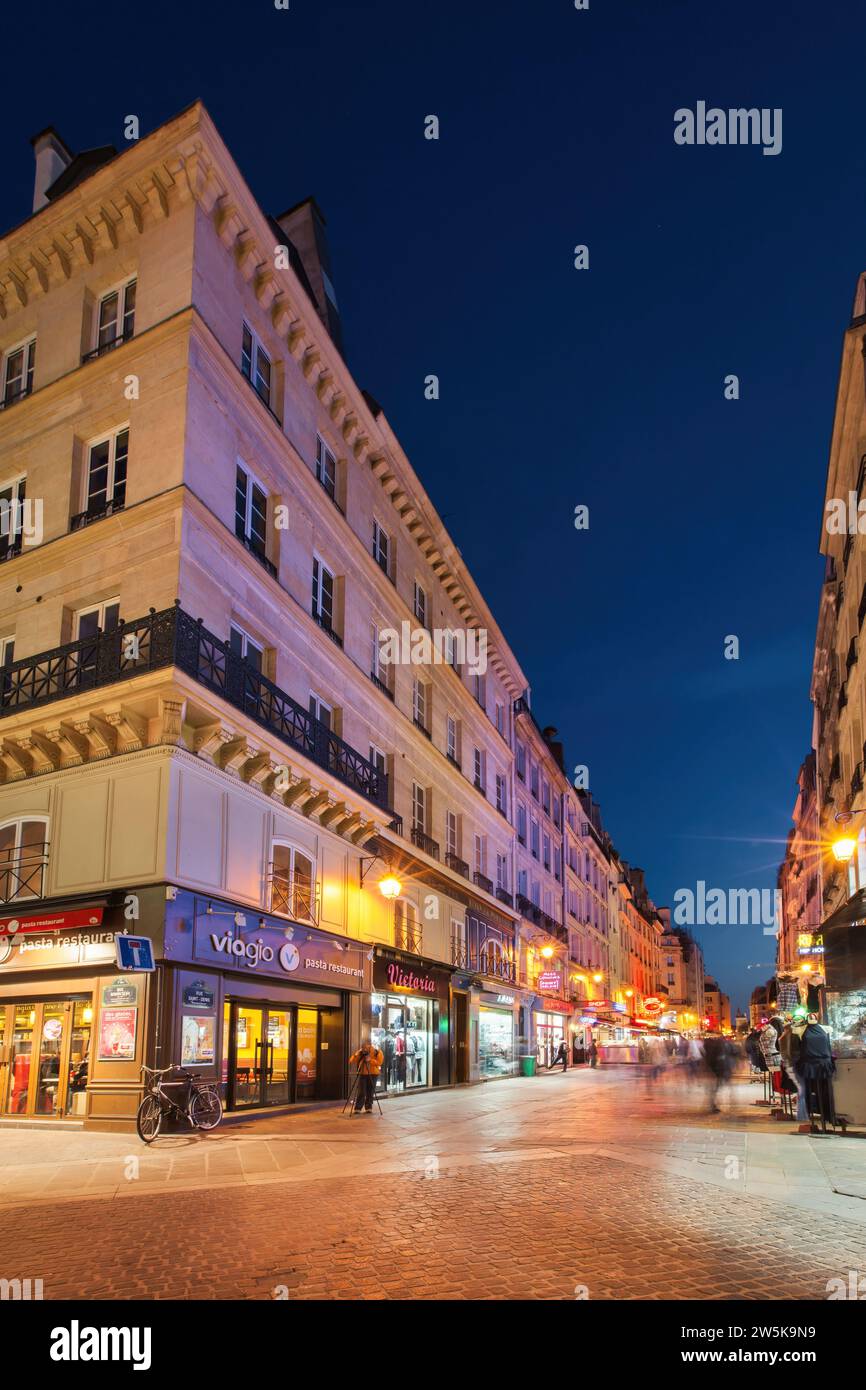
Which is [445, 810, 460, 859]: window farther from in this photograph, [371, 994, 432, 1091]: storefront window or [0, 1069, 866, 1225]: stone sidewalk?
[0, 1069, 866, 1225]: stone sidewalk

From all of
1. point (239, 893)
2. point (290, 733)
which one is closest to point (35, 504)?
point (290, 733)

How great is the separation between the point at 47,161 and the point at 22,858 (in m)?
17.6

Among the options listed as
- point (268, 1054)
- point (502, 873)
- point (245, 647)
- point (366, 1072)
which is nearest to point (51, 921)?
point (268, 1054)

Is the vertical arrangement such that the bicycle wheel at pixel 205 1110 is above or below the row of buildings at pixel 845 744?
below

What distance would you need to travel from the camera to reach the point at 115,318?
70.5 feet

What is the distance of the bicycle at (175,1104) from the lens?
14758 mm

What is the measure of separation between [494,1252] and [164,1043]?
9960 mm

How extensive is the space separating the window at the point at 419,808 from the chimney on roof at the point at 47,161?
729 inches

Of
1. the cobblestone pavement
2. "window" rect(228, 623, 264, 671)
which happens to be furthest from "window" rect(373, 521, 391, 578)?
the cobblestone pavement

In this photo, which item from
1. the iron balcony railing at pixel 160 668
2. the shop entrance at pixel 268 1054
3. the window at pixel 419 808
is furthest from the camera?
the window at pixel 419 808

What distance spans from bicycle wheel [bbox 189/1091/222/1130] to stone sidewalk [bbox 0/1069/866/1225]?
25cm

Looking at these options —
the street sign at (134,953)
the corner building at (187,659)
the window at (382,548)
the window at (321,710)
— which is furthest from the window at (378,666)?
the street sign at (134,953)

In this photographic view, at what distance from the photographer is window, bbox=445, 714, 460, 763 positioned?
3491 centimetres

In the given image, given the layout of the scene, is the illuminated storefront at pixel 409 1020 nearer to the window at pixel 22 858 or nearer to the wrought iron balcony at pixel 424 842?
the wrought iron balcony at pixel 424 842
